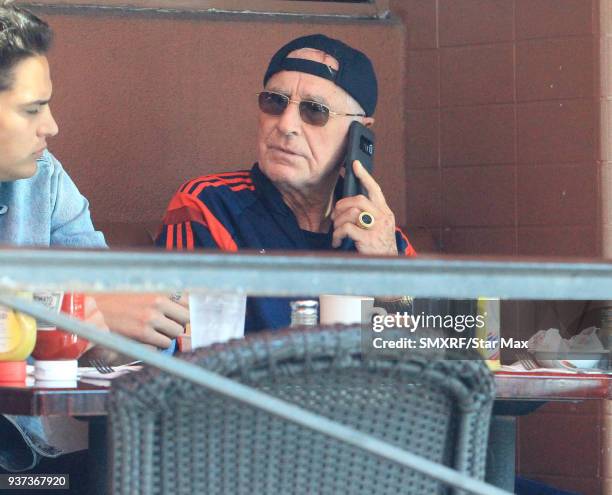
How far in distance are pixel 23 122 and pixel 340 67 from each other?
44.0 inches

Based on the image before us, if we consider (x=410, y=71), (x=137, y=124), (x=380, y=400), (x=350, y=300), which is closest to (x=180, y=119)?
(x=137, y=124)

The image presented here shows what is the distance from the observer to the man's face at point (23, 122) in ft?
9.48

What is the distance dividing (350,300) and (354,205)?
95 centimetres

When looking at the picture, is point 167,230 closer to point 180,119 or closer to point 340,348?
point 180,119

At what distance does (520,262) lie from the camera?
1.08m

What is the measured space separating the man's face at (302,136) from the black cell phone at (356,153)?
3 centimetres

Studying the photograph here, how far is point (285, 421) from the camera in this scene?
114cm

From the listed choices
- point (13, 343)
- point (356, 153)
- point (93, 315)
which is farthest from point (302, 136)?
point (13, 343)

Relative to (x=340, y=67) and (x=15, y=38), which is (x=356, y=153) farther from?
(x=15, y=38)

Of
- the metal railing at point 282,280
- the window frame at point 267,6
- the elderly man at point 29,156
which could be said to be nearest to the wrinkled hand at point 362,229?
the elderly man at point 29,156

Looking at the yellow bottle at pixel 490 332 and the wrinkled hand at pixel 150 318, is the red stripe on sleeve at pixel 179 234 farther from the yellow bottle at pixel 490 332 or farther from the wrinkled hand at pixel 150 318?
the yellow bottle at pixel 490 332

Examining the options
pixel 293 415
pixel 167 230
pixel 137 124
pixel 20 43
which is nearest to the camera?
pixel 293 415

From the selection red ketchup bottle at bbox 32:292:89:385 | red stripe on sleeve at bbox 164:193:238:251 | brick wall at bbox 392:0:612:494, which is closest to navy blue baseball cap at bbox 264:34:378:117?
red stripe on sleeve at bbox 164:193:238:251

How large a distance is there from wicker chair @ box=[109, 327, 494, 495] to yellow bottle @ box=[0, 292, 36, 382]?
1.01m
